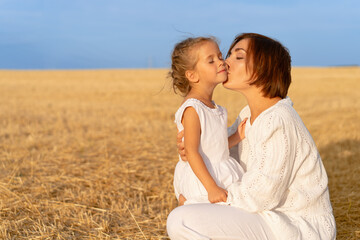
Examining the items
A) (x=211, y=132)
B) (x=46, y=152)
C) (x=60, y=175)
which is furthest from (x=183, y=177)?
(x=46, y=152)

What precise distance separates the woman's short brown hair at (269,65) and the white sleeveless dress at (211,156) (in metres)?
0.45

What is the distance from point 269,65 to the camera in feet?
8.86

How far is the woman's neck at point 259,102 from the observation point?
2787 millimetres

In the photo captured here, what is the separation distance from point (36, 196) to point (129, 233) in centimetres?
159

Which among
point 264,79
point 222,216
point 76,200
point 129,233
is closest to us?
point 222,216

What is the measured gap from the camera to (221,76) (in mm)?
2990

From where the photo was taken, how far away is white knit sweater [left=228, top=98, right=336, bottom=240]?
2.45m

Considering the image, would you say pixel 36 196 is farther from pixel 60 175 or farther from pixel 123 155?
pixel 123 155

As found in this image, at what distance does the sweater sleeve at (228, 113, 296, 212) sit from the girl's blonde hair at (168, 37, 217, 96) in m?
0.92

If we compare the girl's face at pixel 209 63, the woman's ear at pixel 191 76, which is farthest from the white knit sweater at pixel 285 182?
the woman's ear at pixel 191 76

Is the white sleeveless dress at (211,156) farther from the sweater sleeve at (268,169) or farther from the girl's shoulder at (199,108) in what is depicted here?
the sweater sleeve at (268,169)

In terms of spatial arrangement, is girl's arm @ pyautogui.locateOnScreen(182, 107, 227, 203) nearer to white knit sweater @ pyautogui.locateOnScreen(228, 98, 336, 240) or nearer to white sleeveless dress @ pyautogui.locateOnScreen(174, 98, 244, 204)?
white sleeveless dress @ pyautogui.locateOnScreen(174, 98, 244, 204)

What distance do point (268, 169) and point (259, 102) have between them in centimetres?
56

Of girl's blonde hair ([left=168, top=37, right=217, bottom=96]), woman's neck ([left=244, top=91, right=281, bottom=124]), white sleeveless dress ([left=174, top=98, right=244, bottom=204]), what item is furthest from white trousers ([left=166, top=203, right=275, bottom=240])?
girl's blonde hair ([left=168, top=37, right=217, bottom=96])
